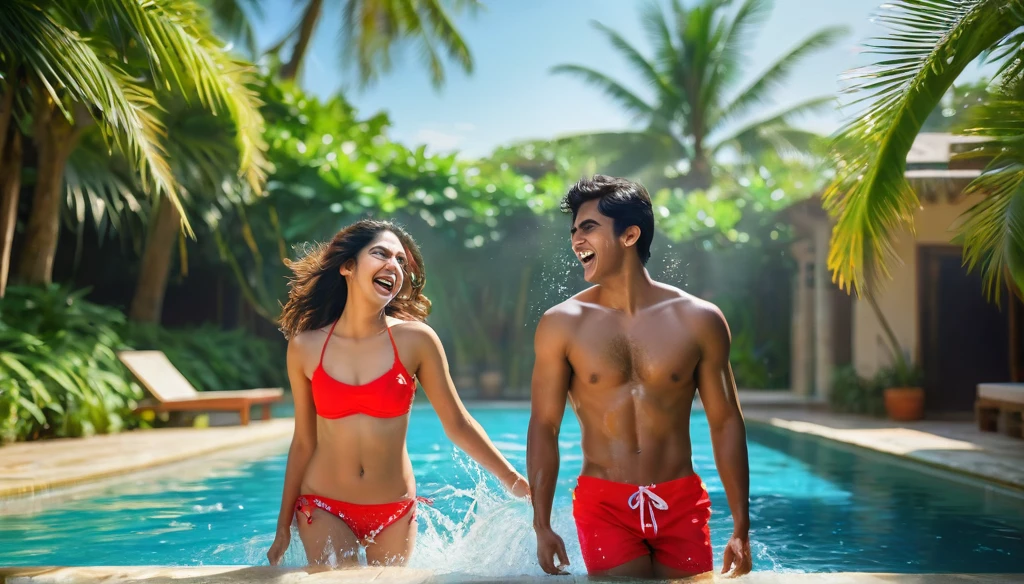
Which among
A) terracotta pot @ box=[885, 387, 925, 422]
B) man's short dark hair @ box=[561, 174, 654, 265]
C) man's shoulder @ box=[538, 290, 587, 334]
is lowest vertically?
terracotta pot @ box=[885, 387, 925, 422]

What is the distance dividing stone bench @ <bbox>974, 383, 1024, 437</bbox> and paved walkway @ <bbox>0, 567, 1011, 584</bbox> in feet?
23.6

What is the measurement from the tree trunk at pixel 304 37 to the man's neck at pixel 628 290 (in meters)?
16.7

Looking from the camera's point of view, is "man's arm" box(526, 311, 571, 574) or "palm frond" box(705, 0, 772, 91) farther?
"palm frond" box(705, 0, 772, 91)

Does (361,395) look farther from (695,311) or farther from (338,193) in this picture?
(338,193)

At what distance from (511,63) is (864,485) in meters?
52.5

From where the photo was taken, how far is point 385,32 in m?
21.3

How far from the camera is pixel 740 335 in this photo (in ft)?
57.8

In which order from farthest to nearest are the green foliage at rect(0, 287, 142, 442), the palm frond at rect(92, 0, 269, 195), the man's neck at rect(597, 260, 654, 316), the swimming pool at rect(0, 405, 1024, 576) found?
the green foliage at rect(0, 287, 142, 442), the palm frond at rect(92, 0, 269, 195), the swimming pool at rect(0, 405, 1024, 576), the man's neck at rect(597, 260, 654, 316)

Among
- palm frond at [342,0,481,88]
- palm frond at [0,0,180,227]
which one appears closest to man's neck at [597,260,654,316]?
palm frond at [0,0,180,227]

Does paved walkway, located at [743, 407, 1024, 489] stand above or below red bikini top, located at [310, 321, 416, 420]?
below

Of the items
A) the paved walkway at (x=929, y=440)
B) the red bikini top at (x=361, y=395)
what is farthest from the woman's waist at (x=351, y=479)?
the paved walkway at (x=929, y=440)

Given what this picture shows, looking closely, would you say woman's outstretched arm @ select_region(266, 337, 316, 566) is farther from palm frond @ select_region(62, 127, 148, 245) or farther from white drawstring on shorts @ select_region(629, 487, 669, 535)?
palm frond @ select_region(62, 127, 148, 245)

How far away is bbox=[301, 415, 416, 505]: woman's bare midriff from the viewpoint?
3328 millimetres

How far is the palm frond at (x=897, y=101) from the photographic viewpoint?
18.0 feet
